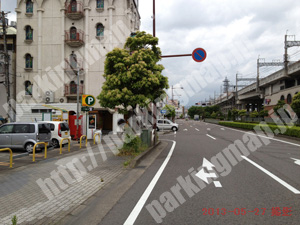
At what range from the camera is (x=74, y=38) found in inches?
1144

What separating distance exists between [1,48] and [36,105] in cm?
935

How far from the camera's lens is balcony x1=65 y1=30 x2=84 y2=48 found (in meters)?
28.2

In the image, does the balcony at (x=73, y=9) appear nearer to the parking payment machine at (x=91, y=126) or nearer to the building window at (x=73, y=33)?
the building window at (x=73, y=33)

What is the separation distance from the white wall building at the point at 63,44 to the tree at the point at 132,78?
57.2 feet

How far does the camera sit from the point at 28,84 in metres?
29.5

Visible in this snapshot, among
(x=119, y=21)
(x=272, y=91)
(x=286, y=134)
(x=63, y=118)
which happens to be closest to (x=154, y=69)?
(x=63, y=118)

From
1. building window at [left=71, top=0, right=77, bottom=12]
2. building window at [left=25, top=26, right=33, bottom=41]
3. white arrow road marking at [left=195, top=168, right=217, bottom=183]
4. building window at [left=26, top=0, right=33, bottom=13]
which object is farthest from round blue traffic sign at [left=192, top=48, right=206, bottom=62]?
building window at [left=26, top=0, right=33, bottom=13]

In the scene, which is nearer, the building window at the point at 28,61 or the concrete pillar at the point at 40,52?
the concrete pillar at the point at 40,52

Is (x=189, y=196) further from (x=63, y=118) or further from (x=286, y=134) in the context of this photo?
(x=286, y=134)

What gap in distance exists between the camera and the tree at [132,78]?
36.0ft

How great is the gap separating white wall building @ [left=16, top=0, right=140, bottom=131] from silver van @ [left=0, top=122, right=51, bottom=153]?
16081 millimetres

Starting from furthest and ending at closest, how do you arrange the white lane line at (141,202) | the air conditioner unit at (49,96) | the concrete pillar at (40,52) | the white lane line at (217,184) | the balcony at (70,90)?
the concrete pillar at (40,52)
the balcony at (70,90)
the air conditioner unit at (49,96)
the white lane line at (217,184)
the white lane line at (141,202)

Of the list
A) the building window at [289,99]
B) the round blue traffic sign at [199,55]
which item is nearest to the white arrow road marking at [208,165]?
the round blue traffic sign at [199,55]

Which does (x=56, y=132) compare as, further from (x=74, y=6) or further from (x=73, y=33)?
(x=74, y=6)
